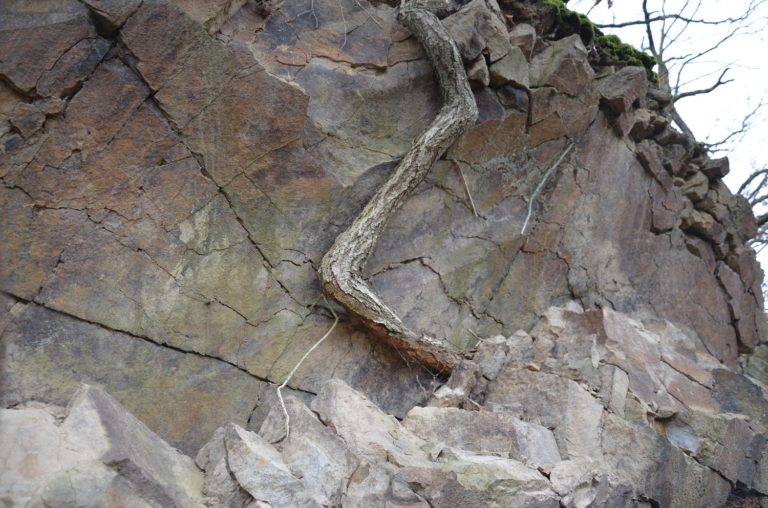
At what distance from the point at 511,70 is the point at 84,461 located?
368 centimetres

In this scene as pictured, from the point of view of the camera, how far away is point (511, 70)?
4875mm

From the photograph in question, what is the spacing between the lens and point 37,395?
3.19 meters

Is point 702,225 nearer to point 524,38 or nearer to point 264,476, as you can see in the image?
point 524,38

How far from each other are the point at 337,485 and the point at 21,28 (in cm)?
263

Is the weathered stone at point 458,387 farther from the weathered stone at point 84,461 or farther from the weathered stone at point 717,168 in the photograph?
the weathered stone at point 717,168

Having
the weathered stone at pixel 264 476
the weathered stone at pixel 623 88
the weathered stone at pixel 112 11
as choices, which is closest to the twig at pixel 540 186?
the weathered stone at pixel 623 88

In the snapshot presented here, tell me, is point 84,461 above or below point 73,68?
below

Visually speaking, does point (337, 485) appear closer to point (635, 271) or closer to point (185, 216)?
point (185, 216)

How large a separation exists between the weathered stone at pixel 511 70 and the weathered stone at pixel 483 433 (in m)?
2.34

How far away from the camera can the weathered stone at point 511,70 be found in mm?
4820

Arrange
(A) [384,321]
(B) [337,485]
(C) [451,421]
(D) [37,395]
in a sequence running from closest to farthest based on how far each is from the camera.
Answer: (B) [337,485] < (D) [37,395] < (C) [451,421] < (A) [384,321]

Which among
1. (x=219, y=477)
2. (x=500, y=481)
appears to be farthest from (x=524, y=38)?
(x=219, y=477)

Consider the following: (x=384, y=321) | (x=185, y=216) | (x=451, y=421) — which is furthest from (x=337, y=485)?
(x=185, y=216)

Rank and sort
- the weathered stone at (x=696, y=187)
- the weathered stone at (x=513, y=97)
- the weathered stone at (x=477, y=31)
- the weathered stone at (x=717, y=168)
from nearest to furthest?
the weathered stone at (x=477, y=31), the weathered stone at (x=513, y=97), the weathered stone at (x=696, y=187), the weathered stone at (x=717, y=168)
